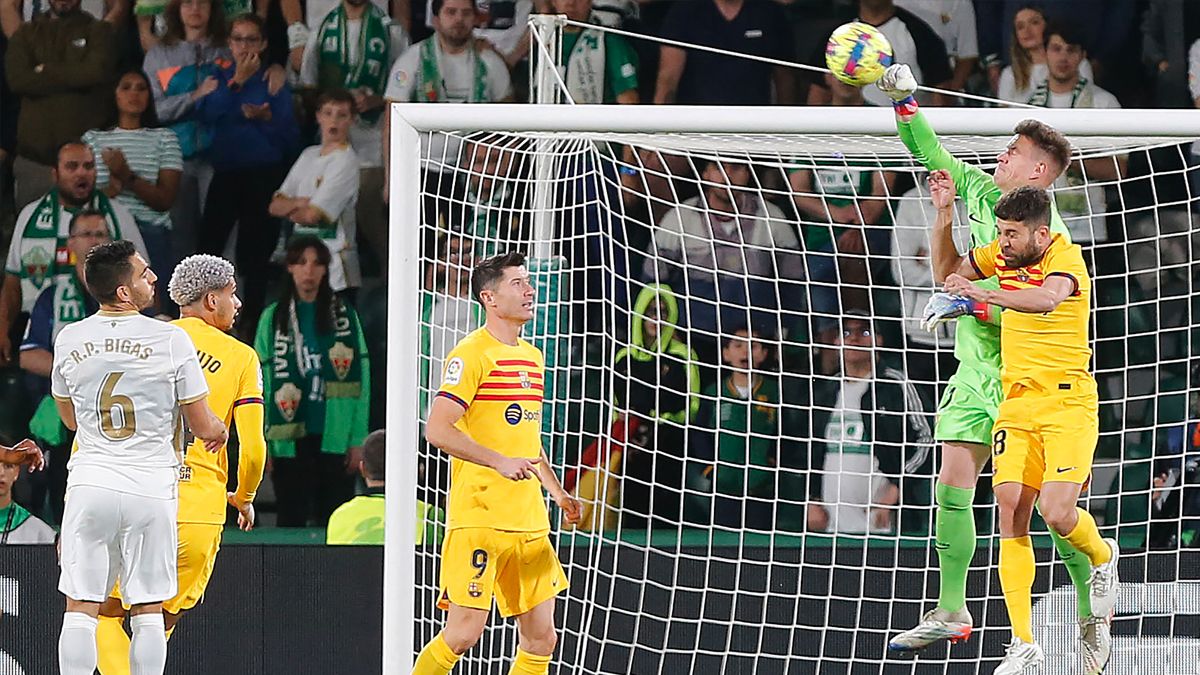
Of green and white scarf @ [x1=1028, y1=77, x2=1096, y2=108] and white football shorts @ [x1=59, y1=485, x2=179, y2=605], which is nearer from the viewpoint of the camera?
white football shorts @ [x1=59, y1=485, x2=179, y2=605]

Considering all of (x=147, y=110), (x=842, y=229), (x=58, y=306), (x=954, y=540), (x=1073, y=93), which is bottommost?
(x=954, y=540)

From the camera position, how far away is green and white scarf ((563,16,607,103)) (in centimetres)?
815

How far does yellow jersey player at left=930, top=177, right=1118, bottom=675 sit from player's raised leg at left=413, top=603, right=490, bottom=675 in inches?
64.0

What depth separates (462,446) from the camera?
5512 mm

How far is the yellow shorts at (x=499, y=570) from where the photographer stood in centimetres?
562

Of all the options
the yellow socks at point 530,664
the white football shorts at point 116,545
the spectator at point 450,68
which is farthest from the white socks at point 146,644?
the spectator at point 450,68

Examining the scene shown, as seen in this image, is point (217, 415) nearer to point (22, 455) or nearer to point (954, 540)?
point (22, 455)

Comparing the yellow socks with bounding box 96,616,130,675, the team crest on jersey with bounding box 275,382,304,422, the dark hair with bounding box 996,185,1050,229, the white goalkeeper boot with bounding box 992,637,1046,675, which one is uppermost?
the dark hair with bounding box 996,185,1050,229

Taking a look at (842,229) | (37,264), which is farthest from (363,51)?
(842,229)

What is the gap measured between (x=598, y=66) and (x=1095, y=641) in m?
3.66

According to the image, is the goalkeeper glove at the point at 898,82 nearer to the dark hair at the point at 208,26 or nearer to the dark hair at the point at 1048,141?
the dark hair at the point at 1048,141

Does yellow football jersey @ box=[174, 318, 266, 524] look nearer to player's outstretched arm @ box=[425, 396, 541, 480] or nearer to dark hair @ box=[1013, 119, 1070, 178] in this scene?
player's outstretched arm @ box=[425, 396, 541, 480]

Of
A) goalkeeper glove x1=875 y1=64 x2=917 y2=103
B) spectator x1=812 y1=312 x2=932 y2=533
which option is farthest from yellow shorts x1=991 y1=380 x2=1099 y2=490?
spectator x1=812 y1=312 x2=932 y2=533

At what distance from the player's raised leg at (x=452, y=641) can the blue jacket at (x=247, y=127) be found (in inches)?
127
